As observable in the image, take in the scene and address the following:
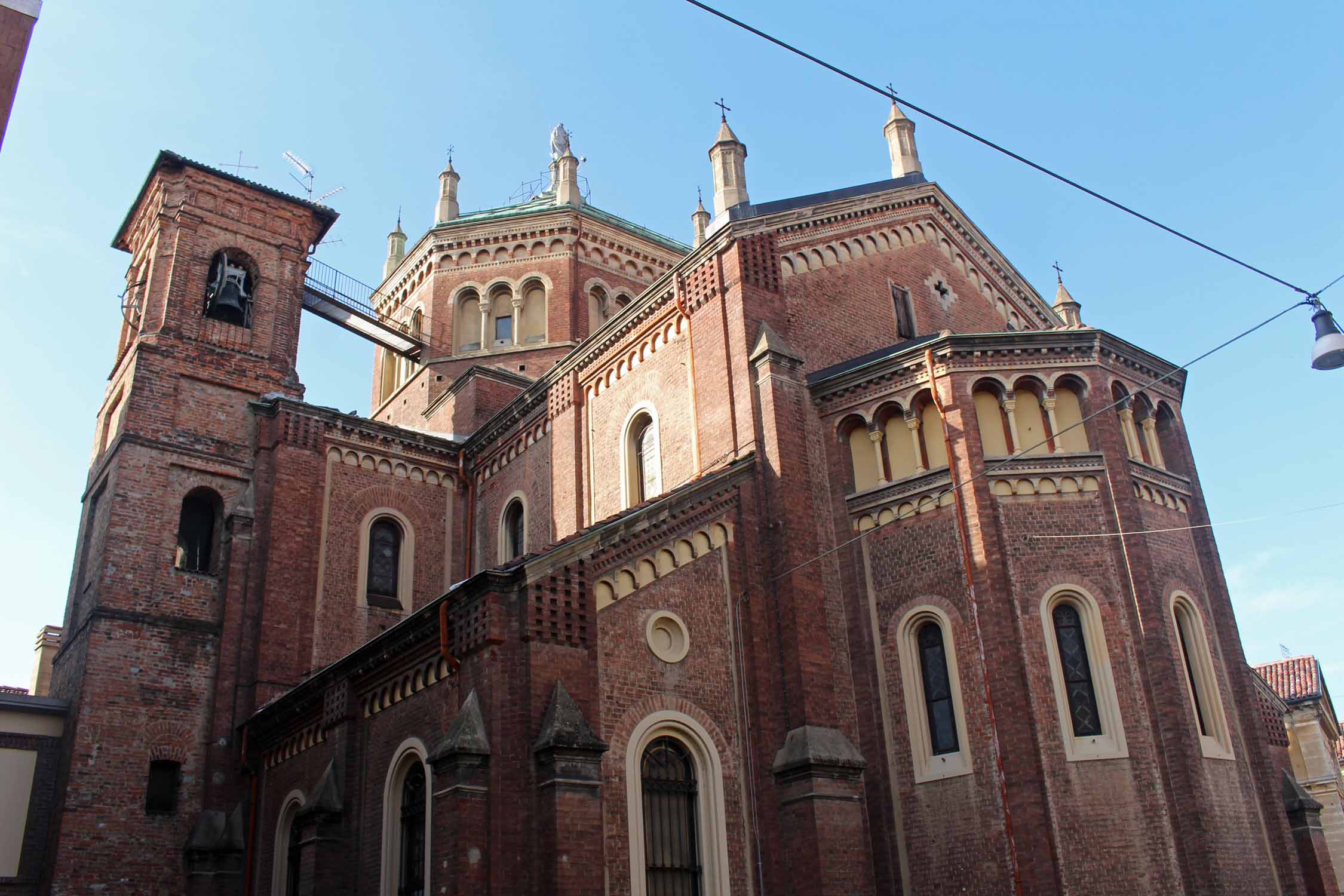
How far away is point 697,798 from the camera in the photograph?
15.2 m

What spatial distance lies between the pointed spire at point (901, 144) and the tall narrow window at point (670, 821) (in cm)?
1322

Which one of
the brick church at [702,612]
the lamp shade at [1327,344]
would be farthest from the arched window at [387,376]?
the lamp shade at [1327,344]

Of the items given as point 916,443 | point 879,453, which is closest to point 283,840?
point 879,453

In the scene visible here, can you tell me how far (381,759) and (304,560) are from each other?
6950 millimetres

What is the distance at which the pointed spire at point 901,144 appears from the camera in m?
23.3

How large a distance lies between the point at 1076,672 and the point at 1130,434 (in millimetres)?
4192

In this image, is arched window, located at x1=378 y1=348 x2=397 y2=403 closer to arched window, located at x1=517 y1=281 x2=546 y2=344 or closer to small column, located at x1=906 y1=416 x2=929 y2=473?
arched window, located at x1=517 y1=281 x2=546 y2=344

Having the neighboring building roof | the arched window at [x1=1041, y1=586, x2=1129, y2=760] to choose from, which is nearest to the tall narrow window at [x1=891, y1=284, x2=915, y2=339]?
the neighboring building roof

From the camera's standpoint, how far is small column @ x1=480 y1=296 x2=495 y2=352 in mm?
30719

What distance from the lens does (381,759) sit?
54.7ft

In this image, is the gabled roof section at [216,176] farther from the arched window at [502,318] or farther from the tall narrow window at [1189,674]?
the tall narrow window at [1189,674]

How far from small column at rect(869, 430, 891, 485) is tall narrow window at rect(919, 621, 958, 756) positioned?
241 centimetres

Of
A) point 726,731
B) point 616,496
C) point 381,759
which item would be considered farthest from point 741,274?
point 381,759

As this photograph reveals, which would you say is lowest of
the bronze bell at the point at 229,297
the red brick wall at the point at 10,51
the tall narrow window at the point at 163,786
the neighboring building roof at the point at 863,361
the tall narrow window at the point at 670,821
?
the tall narrow window at the point at 670,821
